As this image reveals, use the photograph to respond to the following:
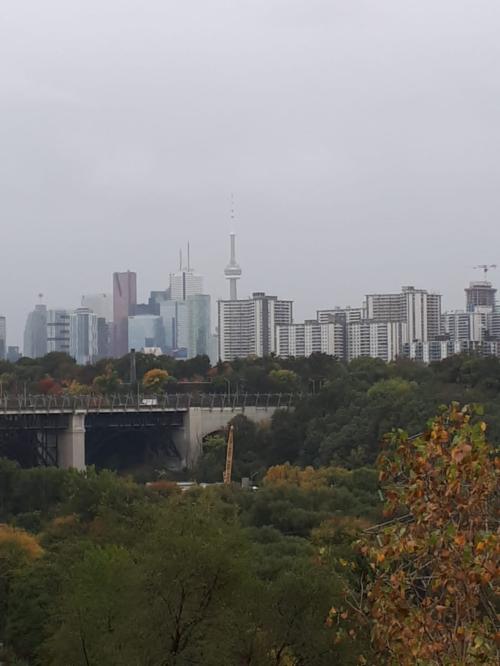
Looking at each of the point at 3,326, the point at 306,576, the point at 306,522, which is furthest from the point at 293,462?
the point at 3,326

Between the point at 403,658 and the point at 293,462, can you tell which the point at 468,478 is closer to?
the point at 403,658

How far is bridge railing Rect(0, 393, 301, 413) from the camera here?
177ft

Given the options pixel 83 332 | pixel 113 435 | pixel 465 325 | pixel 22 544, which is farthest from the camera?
pixel 83 332

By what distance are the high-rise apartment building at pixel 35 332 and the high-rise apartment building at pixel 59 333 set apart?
1252 millimetres

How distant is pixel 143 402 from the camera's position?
57.2 metres

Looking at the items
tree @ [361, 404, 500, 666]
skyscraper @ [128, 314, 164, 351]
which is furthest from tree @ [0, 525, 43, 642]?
skyscraper @ [128, 314, 164, 351]

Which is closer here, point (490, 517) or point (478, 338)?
point (490, 517)

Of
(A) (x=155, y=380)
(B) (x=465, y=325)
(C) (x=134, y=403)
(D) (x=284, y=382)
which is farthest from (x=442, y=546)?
(B) (x=465, y=325)

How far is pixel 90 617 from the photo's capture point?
53.2 ft

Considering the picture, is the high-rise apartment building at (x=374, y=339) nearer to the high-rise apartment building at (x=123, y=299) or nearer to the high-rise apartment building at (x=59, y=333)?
the high-rise apartment building at (x=59, y=333)

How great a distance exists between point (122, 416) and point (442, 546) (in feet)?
163

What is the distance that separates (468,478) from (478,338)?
4348 inches

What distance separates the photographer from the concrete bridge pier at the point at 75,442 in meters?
53.6

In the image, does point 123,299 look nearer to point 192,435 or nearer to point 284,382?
point 284,382
